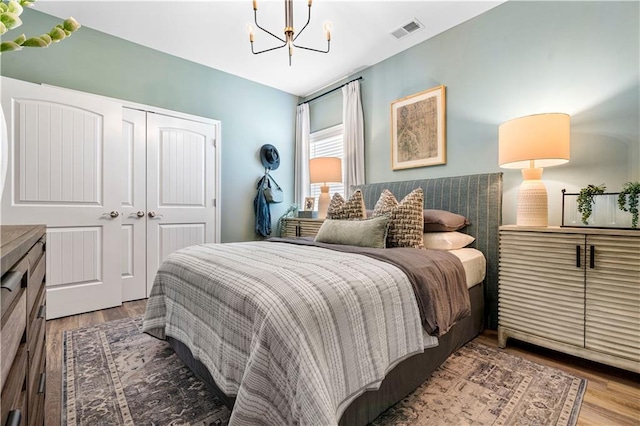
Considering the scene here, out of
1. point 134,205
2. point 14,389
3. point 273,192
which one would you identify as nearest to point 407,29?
point 273,192

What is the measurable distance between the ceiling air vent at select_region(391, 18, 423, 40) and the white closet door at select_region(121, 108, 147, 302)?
110 inches

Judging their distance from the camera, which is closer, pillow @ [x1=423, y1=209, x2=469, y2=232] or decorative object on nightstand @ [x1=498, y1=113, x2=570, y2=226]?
decorative object on nightstand @ [x1=498, y1=113, x2=570, y2=226]

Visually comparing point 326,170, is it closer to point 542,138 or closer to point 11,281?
point 542,138

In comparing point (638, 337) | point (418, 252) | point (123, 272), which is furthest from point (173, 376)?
point (638, 337)

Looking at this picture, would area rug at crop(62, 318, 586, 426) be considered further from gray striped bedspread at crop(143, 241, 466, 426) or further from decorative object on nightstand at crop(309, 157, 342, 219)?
decorative object on nightstand at crop(309, 157, 342, 219)

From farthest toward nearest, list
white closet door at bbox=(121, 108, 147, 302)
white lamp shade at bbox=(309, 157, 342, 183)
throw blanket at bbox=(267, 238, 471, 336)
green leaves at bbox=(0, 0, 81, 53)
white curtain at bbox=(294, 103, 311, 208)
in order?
white curtain at bbox=(294, 103, 311, 208) → white lamp shade at bbox=(309, 157, 342, 183) → white closet door at bbox=(121, 108, 147, 302) → throw blanket at bbox=(267, 238, 471, 336) → green leaves at bbox=(0, 0, 81, 53)

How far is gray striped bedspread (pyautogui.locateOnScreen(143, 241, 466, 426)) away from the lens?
3.17 feet

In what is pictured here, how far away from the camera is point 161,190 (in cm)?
338

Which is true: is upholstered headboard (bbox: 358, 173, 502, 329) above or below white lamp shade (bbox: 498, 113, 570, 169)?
below

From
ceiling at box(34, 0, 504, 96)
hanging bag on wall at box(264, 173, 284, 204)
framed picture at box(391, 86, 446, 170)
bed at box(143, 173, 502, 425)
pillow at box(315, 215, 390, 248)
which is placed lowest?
bed at box(143, 173, 502, 425)

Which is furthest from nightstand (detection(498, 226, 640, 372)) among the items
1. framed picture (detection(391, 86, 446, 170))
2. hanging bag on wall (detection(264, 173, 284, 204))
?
hanging bag on wall (detection(264, 173, 284, 204))

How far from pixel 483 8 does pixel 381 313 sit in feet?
9.38

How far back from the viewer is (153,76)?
3357mm

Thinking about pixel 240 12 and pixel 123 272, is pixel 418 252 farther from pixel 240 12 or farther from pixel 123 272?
pixel 123 272
